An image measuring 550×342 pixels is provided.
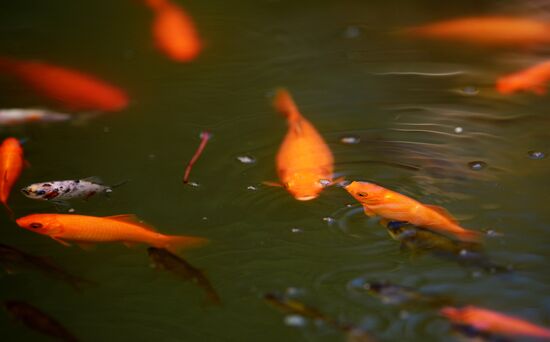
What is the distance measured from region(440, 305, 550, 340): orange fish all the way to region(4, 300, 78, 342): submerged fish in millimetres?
1128

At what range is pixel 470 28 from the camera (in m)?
3.35

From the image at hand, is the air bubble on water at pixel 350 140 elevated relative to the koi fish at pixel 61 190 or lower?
elevated

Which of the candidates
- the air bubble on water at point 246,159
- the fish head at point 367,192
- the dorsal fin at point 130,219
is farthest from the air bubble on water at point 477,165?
the dorsal fin at point 130,219

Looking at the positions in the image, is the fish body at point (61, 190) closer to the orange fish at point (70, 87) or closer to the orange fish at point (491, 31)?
the orange fish at point (70, 87)

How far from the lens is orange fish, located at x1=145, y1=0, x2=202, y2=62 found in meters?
3.31

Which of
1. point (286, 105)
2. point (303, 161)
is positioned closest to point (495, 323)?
point (303, 161)

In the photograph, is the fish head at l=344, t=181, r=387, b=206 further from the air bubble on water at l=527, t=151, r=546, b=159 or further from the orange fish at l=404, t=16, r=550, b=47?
the orange fish at l=404, t=16, r=550, b=47

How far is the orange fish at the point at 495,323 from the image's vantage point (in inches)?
69.9

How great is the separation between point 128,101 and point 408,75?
52.2 inches

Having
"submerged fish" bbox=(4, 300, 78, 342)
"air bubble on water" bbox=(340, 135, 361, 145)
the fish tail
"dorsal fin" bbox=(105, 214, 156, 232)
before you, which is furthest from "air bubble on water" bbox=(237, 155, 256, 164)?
"submerged fish" bbox=(4, 300, 78, 342)

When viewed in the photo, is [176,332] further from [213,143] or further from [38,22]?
[38,22]

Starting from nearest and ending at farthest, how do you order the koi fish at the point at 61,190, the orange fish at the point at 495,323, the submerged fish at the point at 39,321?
1. the orange fish at the point at 495,323
2. the submerged fish at the point at 39,321
3. the koi fish at the point at 61,190

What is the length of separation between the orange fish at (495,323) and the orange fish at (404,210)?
1.00 feet

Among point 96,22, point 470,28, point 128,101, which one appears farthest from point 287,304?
point 96,22
